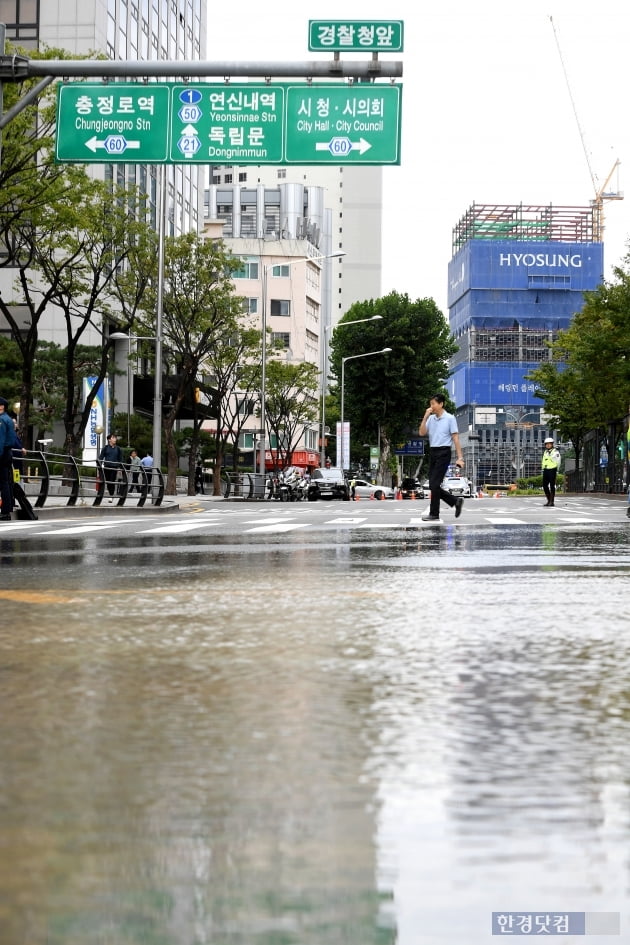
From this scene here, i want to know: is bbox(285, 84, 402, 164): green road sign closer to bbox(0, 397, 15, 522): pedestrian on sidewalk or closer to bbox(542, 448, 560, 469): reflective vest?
Answer: bbox(0, 397, 15, 522): pedestrian on sidewalk

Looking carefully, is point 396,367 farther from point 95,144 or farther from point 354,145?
point 354,145

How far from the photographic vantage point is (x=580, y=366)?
59.6 metres

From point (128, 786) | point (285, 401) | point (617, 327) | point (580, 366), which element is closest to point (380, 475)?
point (285, 401)

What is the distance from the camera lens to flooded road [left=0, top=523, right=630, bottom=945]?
2.17 m

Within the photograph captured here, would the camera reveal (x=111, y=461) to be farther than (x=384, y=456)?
No

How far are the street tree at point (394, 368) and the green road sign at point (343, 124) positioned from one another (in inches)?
2271

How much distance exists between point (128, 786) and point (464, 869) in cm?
94

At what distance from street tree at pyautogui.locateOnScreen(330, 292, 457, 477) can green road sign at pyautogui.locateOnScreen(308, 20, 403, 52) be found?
60.7 meters

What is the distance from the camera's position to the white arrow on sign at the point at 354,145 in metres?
23.6

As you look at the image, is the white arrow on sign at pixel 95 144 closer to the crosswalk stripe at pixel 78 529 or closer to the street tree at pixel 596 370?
the crosswalk stripe at pixel 78 529

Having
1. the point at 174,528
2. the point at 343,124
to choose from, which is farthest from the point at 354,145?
the point at 174,528

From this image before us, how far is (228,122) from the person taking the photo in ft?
78.5

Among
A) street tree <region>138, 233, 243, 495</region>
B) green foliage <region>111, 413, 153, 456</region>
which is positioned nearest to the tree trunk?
green foliage <region>111, 413, 153, 456</region>

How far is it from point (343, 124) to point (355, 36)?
2.95m
